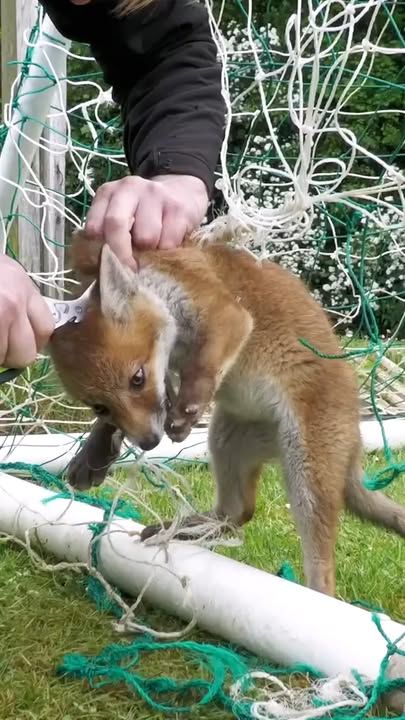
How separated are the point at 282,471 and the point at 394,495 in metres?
1.14

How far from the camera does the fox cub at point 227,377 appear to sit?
8.68 feet

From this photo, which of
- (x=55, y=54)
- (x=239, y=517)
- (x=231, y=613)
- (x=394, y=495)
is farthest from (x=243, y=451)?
(x=55, y=54)

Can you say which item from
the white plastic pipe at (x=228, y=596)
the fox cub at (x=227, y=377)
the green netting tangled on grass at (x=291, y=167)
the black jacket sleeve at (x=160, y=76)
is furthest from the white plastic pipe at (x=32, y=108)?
the white plastic pipe at (x=228, y=596)

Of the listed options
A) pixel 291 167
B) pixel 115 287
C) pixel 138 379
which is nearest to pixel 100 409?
pixel 138 379

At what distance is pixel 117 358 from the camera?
104 inches

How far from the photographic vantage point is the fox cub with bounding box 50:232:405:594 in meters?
2.65

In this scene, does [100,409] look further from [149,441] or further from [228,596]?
[228,596]

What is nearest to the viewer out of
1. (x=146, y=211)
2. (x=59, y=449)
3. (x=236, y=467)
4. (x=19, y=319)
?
(x=19, y=319)

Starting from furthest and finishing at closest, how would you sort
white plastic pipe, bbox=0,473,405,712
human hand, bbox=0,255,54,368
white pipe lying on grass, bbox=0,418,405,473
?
white pipe lying on grass, bbox=0,418,405,473
white plastic pipe, bbox=0,473,405,712
human hand, bbox=0,255,54,368

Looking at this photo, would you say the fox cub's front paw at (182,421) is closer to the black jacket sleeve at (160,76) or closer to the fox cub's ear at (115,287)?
the fox cub's ear at (115,287)

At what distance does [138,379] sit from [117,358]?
0.08m

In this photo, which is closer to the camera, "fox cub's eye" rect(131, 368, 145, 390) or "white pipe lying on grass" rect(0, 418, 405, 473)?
"fox cub's eye" rect(131, 368, 145, 390)

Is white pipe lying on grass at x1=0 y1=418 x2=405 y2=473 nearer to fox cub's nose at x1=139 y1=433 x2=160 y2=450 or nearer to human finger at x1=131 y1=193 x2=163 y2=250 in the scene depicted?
fox cub's nose at x1=139 y1=433 x2=160 y2=450

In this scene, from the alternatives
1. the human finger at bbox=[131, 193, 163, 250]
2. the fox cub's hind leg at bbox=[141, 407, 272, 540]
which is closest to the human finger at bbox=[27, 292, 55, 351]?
the human finger at bbox=[131, 193, 163, 250]
